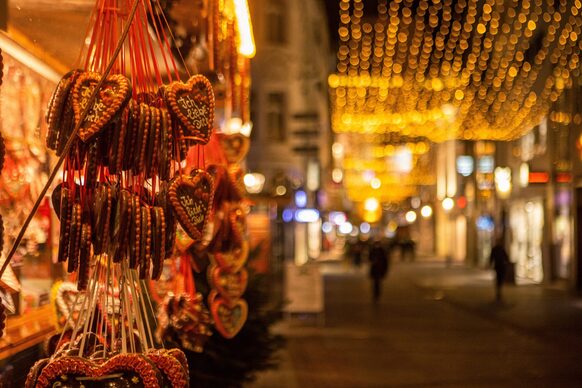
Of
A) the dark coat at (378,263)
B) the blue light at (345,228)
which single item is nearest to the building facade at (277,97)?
the dark coat at (378,263)

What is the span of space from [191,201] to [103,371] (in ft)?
2.88

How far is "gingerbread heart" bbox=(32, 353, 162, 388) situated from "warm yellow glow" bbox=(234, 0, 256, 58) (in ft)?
14.3

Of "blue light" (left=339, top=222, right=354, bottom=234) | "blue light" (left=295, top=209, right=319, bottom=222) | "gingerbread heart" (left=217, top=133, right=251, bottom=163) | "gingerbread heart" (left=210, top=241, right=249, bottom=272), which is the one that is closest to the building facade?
"blue light" (left=295, top=209, right=319, bottom=222)

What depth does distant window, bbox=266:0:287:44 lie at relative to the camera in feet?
124

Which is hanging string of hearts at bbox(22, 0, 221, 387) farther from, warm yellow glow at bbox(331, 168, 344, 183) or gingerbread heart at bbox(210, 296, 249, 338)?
warm yellow glow at bbox(331, 168, 344, 183)

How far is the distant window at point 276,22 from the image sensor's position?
37938 millimetres

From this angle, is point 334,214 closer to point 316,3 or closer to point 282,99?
point 316,3

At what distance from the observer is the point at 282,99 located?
3759 centimetres

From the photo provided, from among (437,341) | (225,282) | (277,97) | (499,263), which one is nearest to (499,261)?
(499,263)

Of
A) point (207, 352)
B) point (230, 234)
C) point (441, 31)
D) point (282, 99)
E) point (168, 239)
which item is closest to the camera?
point (168, 239)

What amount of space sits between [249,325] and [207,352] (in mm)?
765

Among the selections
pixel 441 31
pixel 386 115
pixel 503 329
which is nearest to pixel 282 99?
pixel 386 115

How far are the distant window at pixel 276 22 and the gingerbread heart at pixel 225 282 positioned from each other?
31.1 metres

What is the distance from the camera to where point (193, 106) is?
13.8 feet
